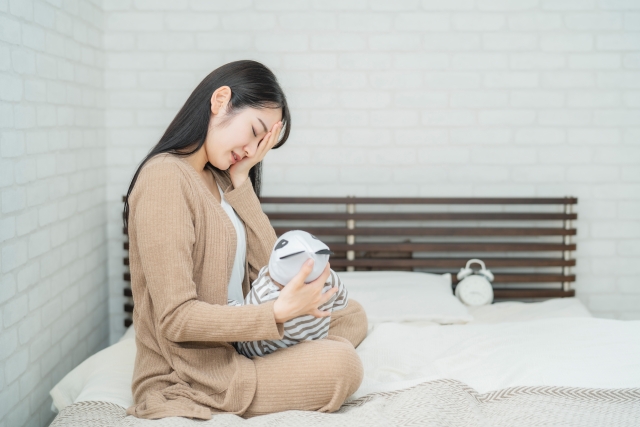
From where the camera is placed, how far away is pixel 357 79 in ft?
10.3

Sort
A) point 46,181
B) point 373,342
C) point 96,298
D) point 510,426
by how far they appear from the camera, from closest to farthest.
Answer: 1. point 510,426
2. point 373,342
3. point 46,181
4. point 96,298

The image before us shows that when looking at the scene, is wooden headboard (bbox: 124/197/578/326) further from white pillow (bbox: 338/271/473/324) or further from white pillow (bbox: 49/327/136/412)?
white pillow (bbox: 49/327/136/412)

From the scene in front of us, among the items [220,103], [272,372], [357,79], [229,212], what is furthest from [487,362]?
[357,79]

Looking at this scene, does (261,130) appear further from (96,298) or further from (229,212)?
(96,298)

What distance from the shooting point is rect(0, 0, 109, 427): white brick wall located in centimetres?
196

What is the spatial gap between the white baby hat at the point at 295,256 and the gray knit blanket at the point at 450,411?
1.03 ft

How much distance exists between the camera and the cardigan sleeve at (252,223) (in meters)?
1.80

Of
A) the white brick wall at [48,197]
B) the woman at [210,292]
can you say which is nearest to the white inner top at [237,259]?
the woman at [210,292]

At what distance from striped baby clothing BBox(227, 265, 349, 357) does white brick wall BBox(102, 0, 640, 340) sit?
163 cm

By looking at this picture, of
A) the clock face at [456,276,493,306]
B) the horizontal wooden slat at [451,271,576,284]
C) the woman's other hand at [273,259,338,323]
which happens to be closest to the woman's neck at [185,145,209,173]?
the woman's other hand at [273,259,338,323]

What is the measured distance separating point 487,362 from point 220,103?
1.04m

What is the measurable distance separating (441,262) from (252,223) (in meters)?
1.53

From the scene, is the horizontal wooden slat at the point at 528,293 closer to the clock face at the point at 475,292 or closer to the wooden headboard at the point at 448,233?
the wooden headboard at the point at 448,233

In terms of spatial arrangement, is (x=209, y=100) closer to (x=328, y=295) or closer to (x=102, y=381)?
(x=328, y=295)
